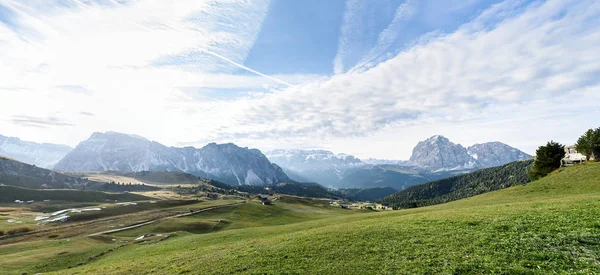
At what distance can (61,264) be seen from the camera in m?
45.3

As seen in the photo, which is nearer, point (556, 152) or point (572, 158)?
point (556, 152)

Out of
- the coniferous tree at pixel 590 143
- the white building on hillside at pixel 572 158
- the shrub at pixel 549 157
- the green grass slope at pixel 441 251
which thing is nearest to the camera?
the green grass slope at pixel 441 251

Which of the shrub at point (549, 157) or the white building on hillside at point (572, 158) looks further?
the white building on hillside at point (572, 158)

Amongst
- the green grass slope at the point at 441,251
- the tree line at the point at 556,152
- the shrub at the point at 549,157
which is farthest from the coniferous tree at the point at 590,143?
the green grass slope at the point at 441,251

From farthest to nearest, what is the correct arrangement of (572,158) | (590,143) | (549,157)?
(572,158)
(549,157)
(590,143)

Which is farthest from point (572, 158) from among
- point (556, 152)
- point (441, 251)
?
point (441, 251)

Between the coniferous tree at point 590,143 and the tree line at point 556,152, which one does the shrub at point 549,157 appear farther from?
the coniferous tree at point 590,143

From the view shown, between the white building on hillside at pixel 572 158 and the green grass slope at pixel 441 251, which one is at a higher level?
the white building on hillside at pixel 572 158

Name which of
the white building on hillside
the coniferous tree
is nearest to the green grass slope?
the coniferous tree

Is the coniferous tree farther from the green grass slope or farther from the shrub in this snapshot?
the green grass slope

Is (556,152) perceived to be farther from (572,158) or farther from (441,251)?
(441,251)

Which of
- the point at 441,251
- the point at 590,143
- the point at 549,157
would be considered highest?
the point at 590,143

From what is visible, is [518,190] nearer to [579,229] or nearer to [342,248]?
[579,229]

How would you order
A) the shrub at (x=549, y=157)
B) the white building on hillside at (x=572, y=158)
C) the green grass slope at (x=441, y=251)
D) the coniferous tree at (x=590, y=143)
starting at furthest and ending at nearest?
1. the white building on hillside at (x=572, y=158)
2. the shrub at (x=549, y=157)
3. the coniferous tree at (x=590, y=143)
4. the green grass slope at (x=441, y=251)
